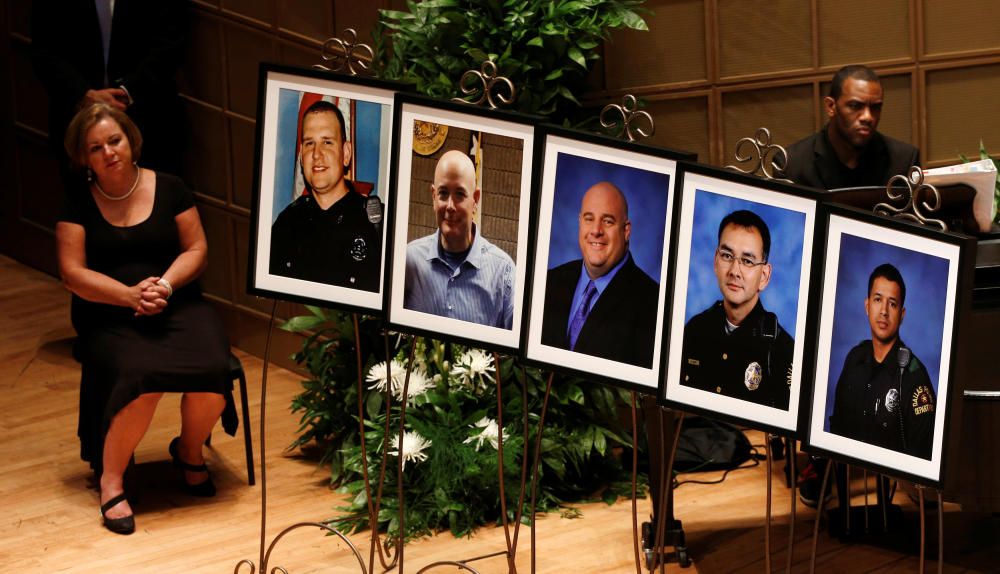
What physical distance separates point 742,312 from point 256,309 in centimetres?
380

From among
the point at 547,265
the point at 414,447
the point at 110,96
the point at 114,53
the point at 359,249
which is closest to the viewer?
the point at 547,265

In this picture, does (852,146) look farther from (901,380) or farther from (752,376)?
(901,380)

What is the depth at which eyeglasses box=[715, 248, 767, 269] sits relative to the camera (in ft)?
8.00

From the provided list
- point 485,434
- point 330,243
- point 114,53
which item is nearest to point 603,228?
point 330,243

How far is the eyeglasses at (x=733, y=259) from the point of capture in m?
2.44

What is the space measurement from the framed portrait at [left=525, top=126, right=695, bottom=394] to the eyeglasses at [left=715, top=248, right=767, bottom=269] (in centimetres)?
11

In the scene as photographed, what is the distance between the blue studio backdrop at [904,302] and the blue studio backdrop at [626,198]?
0.38 m

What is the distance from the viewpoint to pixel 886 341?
2281mm

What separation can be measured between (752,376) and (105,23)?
13.2 feet

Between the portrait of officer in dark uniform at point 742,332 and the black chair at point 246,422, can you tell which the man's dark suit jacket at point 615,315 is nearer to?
the portrait of officer in dark uniform at point 742,332

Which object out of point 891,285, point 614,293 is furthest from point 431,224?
point 891,285

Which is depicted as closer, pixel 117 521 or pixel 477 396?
pixel 117 521

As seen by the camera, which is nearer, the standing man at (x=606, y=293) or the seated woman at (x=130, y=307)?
the standing man at (x=606, y=293)

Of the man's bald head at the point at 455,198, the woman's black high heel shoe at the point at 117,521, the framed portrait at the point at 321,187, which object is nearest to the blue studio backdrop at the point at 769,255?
the man's bald head at the point at 455,198
